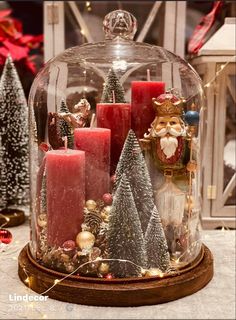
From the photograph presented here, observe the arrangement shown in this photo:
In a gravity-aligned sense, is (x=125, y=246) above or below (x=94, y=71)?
below

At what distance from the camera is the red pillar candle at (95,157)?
82 cm

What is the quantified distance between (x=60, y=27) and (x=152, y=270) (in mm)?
740

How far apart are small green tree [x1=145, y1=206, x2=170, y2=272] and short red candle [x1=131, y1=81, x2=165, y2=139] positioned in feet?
0.49

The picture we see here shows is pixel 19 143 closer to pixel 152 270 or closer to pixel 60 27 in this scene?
pixel 60 27

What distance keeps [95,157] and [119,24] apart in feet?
0.82

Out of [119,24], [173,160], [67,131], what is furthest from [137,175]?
[119,24]

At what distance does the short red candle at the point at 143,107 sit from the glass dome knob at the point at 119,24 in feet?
0.35

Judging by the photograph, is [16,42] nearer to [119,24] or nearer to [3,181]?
[3,181]

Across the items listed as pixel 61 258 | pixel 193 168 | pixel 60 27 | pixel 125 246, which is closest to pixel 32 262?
pixel 61 258

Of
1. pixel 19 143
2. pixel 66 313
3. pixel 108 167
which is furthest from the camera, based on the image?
pixel 19 143

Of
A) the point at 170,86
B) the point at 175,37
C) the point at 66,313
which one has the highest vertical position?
the point at 175,37

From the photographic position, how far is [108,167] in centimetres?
84

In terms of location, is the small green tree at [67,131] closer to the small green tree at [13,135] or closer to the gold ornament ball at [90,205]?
the gold ornament ball at [90,205]

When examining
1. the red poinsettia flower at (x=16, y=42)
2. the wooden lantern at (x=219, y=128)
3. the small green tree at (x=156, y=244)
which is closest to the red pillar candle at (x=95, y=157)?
the small green tree at (x=156, y=244)
